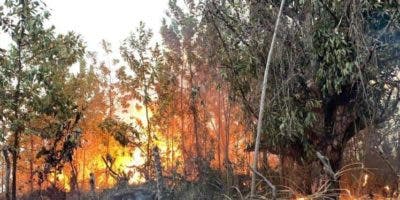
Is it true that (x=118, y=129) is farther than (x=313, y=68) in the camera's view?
Yes

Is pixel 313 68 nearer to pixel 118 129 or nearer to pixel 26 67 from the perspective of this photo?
pixel 26 67

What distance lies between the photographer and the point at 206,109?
20.8 meters

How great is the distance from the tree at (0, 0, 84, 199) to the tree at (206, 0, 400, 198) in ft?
9.34

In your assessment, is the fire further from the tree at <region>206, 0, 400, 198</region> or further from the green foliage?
the tree at <region>206, 0, 400, 198</region>

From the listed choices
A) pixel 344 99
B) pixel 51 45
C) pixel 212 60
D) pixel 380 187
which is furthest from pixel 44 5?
pixel 380 187

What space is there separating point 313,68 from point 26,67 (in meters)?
4.80

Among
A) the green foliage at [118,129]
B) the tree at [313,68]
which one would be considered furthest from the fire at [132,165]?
the tree at [313,68]

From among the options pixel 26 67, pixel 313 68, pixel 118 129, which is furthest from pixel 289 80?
pixel 118 129

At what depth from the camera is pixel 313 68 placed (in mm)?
8617

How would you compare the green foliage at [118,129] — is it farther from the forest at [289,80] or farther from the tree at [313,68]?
the tree at [313,68]

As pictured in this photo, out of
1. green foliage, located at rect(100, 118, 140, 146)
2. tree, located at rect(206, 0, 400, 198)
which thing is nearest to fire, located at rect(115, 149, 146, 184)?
green foliage, located at rect(100, 118, 140, 146)

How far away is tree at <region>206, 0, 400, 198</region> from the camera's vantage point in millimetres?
8062

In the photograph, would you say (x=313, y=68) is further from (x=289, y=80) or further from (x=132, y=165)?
(x=132, y=165)

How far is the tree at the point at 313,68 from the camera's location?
26.5 feet
